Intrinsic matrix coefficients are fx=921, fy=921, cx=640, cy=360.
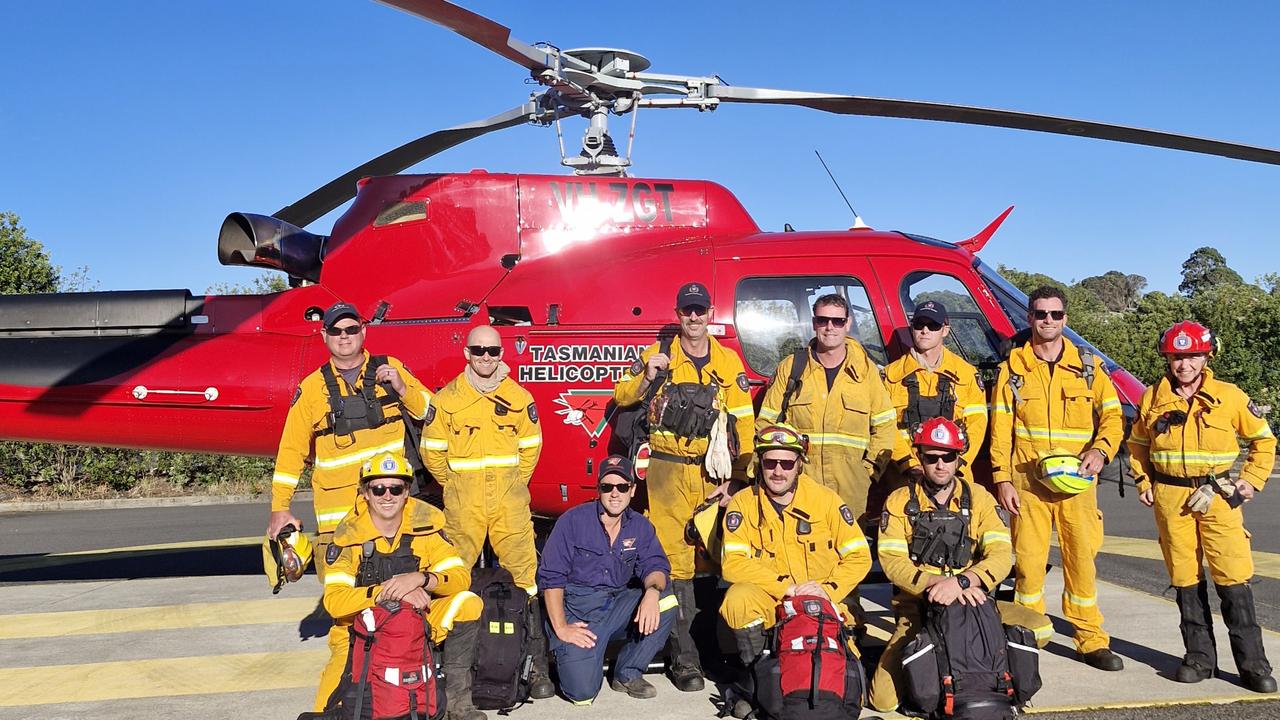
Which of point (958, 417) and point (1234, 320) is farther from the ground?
point (1234, 320)

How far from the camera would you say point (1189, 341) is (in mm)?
5152

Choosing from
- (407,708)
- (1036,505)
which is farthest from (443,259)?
(1036,505)

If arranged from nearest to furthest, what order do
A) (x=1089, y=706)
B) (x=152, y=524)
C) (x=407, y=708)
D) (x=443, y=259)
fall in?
1. (x=407, y=708)
2. (x=1089, y=706)
3. (x=443, y=259)
4. (x=152, y=524)

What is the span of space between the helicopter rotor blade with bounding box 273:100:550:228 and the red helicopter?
31 mm

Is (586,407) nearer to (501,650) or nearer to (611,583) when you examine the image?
(611,583)

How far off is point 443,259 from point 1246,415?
530 cm

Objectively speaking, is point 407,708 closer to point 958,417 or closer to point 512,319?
point 512,319

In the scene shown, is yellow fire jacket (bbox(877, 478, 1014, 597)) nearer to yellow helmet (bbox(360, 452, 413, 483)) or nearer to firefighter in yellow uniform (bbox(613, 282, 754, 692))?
firefighter in yellow uniform (bbox(613, 282, 754, 692))

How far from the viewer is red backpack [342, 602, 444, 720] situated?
4129mm

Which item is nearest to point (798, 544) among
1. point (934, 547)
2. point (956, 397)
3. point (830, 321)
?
point (934, 547)

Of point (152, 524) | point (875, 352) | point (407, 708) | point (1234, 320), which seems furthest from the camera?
point (1234, 320)

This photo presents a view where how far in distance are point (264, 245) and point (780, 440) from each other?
4.45 m

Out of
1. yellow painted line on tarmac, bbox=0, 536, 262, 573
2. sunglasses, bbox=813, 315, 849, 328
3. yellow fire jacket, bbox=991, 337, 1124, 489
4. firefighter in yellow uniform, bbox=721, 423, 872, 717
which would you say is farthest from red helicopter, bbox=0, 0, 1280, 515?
yellow painted line on tarmac, bbox=0, 536, 262, 573

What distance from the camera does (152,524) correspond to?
43.2 ft
